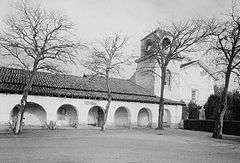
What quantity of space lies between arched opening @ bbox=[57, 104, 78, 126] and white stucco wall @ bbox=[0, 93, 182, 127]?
133 centimetres

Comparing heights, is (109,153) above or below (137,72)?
below

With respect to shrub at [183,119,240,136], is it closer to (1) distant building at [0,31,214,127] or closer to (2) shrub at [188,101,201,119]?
(1) distant building at [0,31,214,127]

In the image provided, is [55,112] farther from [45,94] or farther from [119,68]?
[119,68]

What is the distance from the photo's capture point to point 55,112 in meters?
27.1

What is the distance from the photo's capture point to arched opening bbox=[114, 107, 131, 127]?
33.2m

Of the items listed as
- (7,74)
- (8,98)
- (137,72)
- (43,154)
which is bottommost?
(43,154)

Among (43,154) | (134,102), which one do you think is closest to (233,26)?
(134,102)

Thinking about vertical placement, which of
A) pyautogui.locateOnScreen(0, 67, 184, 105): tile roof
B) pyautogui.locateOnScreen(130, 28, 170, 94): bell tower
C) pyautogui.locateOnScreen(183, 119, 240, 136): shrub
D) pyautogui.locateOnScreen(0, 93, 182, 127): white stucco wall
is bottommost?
pyautogui.locateOnScreen(183, 119, 240, 136): shrub

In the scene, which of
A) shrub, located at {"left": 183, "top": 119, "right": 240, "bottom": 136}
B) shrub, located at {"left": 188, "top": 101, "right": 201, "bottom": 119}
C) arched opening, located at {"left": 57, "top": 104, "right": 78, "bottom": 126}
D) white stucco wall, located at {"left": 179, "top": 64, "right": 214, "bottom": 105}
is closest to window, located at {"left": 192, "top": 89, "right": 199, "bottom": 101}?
white stucco wall, located at {"left": 179, "top": 64, "right": 214, "bottom": 105}

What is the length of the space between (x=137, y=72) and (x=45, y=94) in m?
17.3

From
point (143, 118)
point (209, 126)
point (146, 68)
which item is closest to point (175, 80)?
point (146, 68)

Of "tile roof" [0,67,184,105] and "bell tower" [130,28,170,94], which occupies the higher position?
"bell tower" [130,28,170,94]

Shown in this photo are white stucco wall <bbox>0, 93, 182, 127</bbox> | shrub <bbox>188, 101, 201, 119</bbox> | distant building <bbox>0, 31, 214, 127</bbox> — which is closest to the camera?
white stucco wall <bbox>0, 93, 182, 127</bbox>

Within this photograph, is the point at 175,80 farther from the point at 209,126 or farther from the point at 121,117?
the point at 121,117
